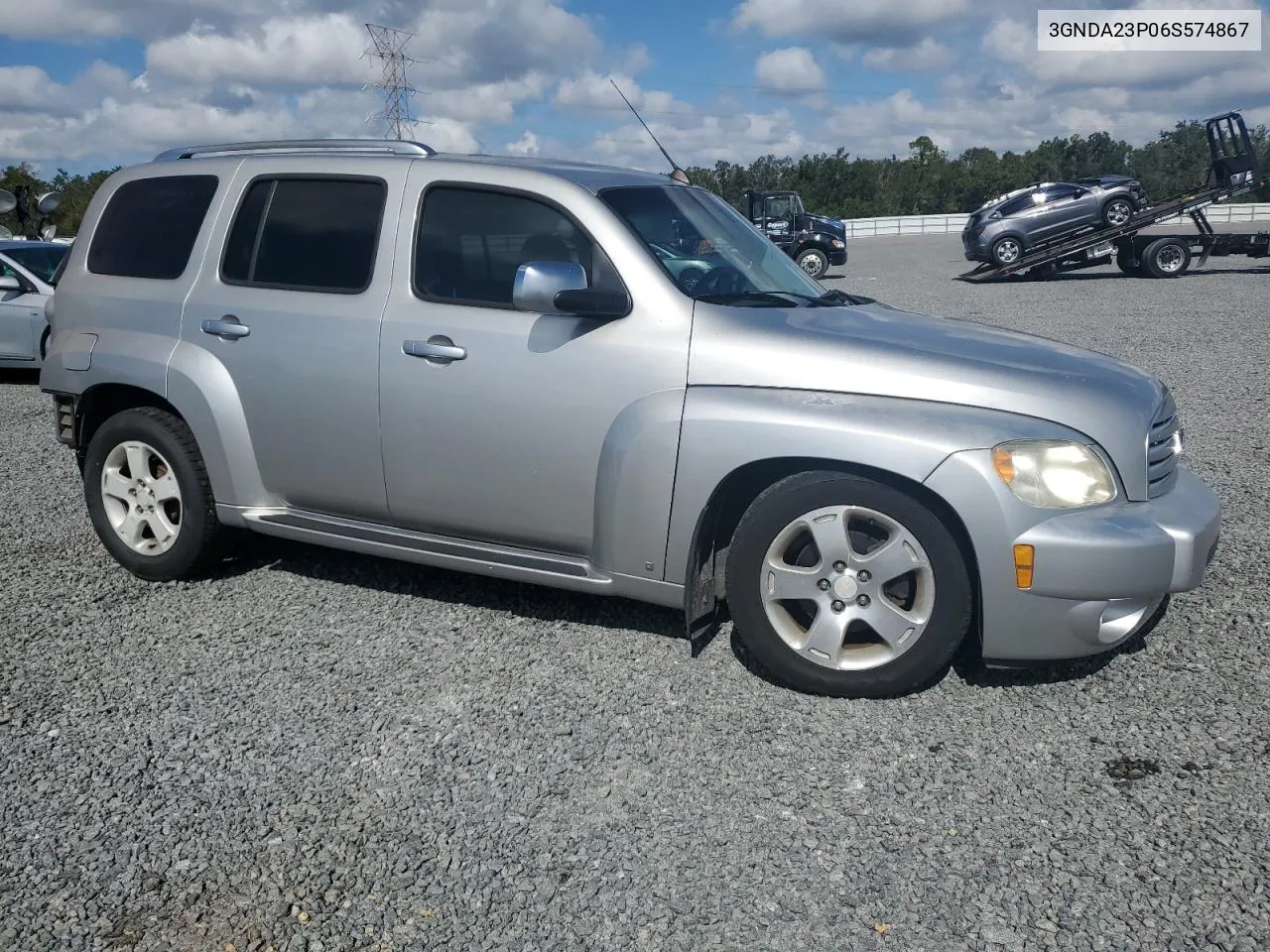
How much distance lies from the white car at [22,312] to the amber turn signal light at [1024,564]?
35.6 feet

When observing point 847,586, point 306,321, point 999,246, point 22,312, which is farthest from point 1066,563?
point 999,246

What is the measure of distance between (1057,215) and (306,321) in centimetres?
2304

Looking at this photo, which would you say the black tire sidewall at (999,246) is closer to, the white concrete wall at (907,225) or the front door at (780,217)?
the front door at (780,217)

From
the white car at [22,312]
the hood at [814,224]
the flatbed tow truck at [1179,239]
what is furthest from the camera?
the hood at [814,224]

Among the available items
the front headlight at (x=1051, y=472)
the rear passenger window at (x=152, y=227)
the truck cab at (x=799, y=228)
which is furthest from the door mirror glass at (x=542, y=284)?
the truck cab at (x=799, y=228)

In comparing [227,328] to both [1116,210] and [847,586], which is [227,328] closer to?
[847,586]

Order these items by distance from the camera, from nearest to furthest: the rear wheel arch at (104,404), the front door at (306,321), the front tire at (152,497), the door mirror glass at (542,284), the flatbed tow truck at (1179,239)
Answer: the door mirror glass at (542,284) → the front door at (306,321) → the front tire at (152,497) → the rear wheel arch at (104,404) → the flatbed tow truck at (1179,239)

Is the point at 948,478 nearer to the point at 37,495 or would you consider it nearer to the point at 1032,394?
the point at 1032,394

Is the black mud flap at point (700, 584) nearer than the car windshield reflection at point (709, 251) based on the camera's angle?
Yes

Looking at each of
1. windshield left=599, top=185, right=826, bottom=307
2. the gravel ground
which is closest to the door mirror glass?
windshield left=599, top=185, right=826, bottom=307

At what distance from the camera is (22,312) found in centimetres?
1177

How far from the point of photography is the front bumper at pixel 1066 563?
360cm

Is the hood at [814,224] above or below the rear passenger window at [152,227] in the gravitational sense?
above

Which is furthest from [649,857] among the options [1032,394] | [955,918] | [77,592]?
[77,592]
